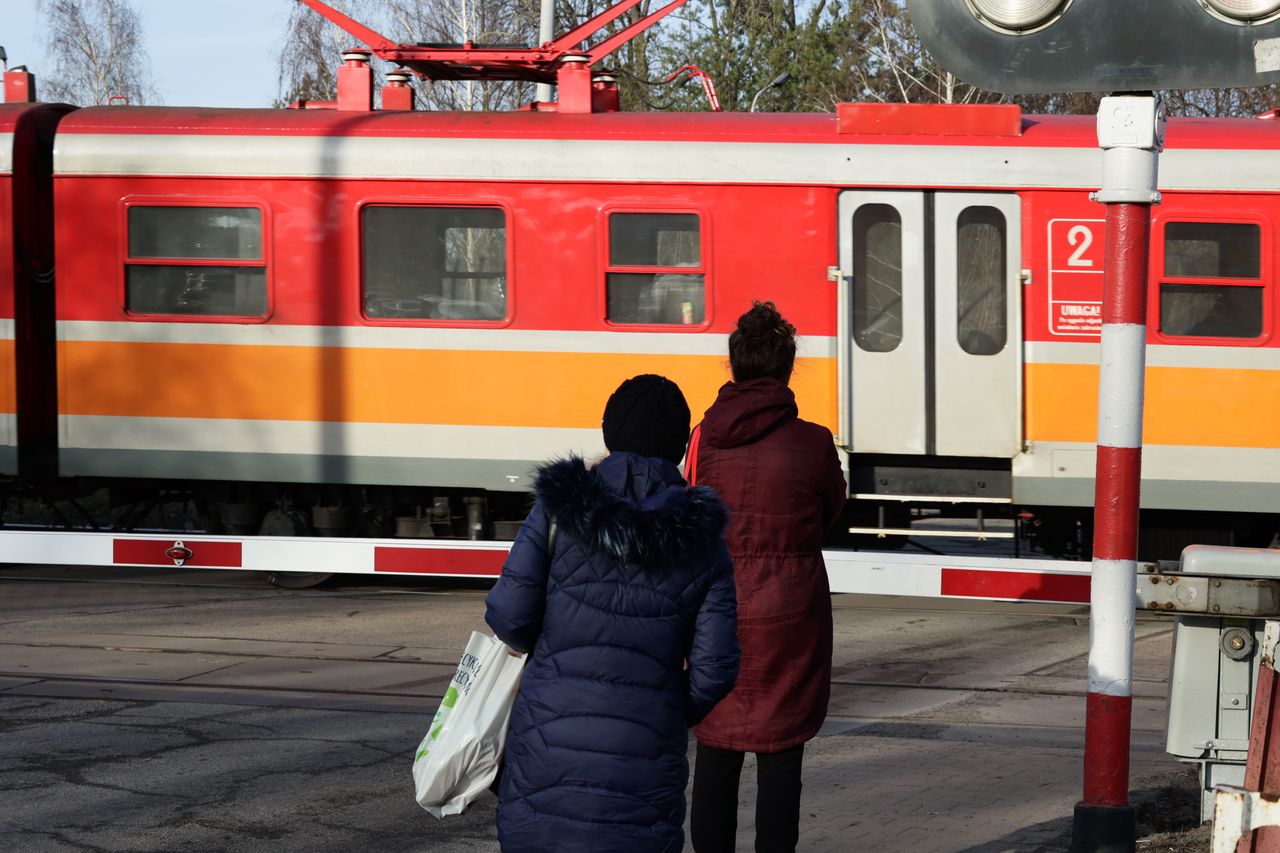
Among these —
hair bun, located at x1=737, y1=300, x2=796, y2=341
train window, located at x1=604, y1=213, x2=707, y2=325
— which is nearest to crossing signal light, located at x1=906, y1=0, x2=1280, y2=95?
hair bun, located at x1=737, y1=300, x2=796, y2=341

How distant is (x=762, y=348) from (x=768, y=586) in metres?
0.72

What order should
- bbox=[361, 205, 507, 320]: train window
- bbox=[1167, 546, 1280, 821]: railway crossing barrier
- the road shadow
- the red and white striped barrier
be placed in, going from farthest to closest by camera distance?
bbox=[361, 205, 507, 320]: train window < the red and white striped barrier < the road shadow < bbox=[1167, 546, 1280, 821]: railway crossing barrier

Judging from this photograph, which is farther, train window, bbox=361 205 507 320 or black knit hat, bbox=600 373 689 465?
train window, bbox=361 205 507 320

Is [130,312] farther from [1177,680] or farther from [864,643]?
[1177,680]

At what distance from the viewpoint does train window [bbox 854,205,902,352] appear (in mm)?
10773

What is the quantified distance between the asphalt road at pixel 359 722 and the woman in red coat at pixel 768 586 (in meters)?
1.12

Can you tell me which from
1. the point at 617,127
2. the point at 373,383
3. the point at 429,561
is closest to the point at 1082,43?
the point at 429,561

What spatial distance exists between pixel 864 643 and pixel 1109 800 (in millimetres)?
4949

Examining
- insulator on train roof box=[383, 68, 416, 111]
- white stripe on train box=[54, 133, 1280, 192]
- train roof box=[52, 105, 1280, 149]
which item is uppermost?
insulator on train roof box=[383, 68, 416, 111]

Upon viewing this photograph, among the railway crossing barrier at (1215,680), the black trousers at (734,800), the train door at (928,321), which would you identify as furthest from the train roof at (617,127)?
the black trousers at (734,800)

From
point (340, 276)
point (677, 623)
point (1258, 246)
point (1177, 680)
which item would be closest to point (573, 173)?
point (340, 276)

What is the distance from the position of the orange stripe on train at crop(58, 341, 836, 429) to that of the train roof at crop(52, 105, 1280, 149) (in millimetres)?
1527

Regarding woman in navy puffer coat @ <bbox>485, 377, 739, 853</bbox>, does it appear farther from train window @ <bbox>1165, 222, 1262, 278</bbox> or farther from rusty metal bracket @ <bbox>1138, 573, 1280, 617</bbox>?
train window @ <bbox>1165, 222, 1262, 278</bbox>

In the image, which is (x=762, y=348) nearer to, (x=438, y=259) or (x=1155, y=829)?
(x=1155, y=829)
